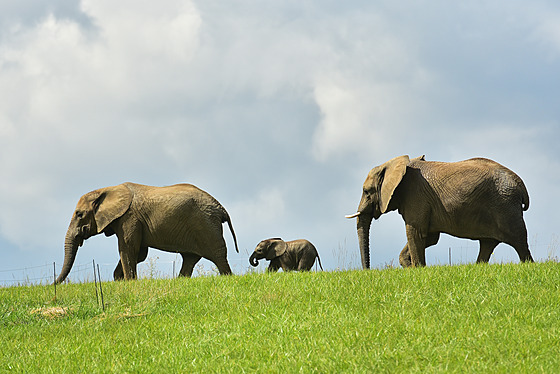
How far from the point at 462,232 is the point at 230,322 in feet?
22.3

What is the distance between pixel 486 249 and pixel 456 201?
76.3 inches

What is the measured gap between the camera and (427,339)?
25.5 feet

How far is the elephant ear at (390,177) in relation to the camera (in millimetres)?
14711

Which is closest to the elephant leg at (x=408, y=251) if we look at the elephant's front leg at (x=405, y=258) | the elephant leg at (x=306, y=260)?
the elephant's front leg at (x=405, y=258)

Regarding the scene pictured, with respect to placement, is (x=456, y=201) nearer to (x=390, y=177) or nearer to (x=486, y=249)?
(x=390, y=177)

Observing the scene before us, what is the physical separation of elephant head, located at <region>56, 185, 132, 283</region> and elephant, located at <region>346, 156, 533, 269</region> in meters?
6.60

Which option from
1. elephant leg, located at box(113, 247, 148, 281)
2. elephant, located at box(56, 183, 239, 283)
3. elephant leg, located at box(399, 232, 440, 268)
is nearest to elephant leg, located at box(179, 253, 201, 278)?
elephant, located at box(56, 183, 239, 283)

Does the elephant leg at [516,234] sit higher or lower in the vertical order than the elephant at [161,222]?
lower

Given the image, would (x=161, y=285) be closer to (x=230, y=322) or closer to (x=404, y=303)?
(x=230, y=322)

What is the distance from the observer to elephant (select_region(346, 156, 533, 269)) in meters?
13.9

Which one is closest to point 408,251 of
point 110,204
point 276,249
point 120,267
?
point 120,267

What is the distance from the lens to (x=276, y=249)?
1108 inches

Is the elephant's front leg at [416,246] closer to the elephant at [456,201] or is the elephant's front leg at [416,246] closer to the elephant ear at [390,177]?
the elephant at [456,201]

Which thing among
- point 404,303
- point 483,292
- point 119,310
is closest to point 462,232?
point 483,292
